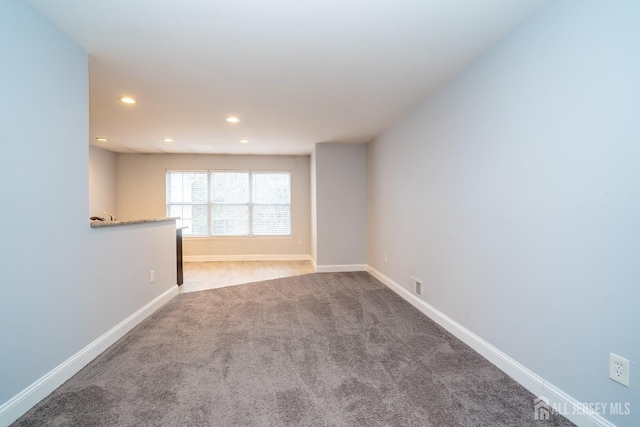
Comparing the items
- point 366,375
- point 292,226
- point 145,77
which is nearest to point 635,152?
point 366,375

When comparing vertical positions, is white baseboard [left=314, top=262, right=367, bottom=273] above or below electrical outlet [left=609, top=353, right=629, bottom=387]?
below

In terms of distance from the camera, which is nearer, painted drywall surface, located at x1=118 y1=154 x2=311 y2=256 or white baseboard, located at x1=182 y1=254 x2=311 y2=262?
painted drywall surface, located at x1=118 y1=154 x2=311 y2=256

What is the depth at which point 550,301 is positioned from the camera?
1660 millimetres

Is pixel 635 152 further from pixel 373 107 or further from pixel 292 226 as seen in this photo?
pixel 292 226

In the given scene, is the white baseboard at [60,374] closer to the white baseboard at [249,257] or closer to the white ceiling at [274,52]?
the white ceiling at [274,52]

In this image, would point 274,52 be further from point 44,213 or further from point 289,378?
point 289,378

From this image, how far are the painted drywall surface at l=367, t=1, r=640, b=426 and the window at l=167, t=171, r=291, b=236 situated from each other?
431 cm

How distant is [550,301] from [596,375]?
1.21 ft

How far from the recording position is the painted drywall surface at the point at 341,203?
17.3 ft

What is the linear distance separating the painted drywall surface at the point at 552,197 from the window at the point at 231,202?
4312 millimetres

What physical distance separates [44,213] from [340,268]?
4161mm

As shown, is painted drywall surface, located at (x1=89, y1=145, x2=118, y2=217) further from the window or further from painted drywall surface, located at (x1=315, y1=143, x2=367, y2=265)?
painted drywall surface, located at (x1=315, y1=143, x2=367, y2=265)

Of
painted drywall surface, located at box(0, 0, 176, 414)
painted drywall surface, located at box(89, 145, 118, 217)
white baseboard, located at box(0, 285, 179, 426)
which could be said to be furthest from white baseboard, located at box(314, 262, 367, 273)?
painted drywall surface, located at box(89, 145, 118, 217)

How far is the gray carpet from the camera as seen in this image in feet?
5.12
